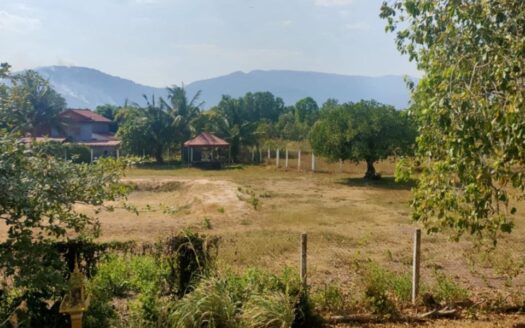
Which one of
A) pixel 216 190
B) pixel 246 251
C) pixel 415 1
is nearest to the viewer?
pixel 415 1

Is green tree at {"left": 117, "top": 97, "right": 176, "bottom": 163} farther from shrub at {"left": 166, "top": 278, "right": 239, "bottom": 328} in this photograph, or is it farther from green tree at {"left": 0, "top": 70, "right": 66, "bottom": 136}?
shrub at {"left": 166, "top": 278, "right": 239, "bottom": 328}

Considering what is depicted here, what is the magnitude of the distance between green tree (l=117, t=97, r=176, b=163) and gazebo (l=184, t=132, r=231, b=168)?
6.57 feet

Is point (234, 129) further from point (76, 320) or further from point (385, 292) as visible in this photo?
point (76, 320)

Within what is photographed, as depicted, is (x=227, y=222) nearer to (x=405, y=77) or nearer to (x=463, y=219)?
(x=405, y=77)

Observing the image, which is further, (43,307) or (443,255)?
(443,255)

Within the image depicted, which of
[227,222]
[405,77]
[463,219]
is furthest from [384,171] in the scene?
[463,219]

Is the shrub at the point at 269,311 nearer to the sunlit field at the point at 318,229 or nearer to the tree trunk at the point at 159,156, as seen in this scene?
the sunlit field at the point at 318,229

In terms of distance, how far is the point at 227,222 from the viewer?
46.8 ft

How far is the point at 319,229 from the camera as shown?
13086mm

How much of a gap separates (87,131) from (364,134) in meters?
34.9

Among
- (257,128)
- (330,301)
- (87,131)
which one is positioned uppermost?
(257,128)

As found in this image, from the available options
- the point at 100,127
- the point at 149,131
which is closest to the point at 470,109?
the point at 149,131

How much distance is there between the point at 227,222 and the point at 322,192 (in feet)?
27.6

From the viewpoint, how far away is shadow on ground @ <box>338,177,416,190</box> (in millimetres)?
23516
